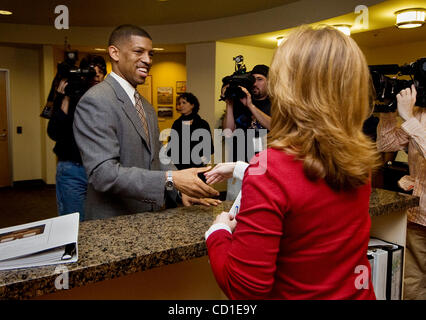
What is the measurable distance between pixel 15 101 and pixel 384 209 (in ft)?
21.4

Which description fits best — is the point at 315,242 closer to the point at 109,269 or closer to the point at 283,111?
the point at 283,111

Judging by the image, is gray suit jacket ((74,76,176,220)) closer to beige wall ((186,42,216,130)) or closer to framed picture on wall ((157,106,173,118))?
beige wall ((186,42,216,130))

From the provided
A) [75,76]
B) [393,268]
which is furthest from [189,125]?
[393,268]

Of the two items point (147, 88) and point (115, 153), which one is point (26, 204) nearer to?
point (147, 88)

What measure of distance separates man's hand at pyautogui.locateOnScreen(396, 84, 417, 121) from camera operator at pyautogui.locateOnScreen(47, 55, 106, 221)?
69.2 inches

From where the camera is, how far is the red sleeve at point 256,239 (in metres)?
0.66

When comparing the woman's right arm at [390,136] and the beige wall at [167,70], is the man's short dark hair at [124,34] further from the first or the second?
the beige wall at [167,70]

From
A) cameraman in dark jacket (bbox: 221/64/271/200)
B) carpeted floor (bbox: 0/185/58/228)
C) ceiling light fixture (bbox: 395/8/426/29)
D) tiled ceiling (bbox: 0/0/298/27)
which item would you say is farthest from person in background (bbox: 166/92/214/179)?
ceiling light fixture (bbox: 395/8/426/29)

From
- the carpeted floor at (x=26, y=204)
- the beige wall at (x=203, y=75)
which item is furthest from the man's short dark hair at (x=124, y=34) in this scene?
the beige wall at (x=203, y=75)

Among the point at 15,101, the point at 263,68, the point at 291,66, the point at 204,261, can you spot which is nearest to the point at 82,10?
the point at 15,101

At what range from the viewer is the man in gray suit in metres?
1.20

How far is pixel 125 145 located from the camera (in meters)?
1.37

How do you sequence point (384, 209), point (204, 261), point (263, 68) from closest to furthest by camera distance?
1. point (204, 261)
2. point (384, 209)
3. point (263, 68)
